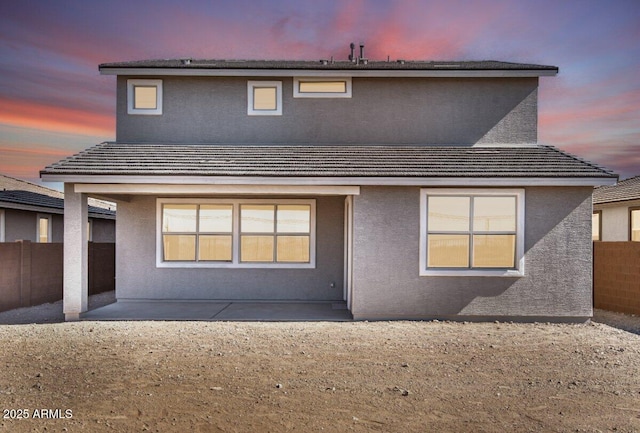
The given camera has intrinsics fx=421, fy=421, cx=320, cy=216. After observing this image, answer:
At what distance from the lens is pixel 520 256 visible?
909 centimetres

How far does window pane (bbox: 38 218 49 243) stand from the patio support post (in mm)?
9295

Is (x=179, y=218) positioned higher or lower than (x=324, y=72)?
lower

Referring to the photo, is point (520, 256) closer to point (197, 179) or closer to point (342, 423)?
point (342, 423)

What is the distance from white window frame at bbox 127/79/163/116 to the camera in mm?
11977

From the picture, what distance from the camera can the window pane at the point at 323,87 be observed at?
469 inches

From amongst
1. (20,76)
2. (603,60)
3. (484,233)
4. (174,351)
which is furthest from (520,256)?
(20,76)

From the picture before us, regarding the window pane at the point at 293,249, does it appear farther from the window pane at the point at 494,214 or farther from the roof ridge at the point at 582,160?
the roof ridge at the point at 582,160

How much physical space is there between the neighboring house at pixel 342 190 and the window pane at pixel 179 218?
4 cm

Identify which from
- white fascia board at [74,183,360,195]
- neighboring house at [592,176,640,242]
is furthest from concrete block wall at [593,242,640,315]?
white fascia board at [74,183,360,195]

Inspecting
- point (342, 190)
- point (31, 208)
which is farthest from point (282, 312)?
point (31, 208)

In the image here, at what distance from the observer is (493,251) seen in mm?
9336

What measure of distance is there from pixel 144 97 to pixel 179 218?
12.4ft

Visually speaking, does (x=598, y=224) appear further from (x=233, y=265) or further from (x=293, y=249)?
(x=233, y=265)

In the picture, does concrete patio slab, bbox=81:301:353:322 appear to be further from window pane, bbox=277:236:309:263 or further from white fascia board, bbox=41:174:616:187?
white fascia board, bbox=41:174:616:187
